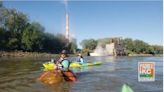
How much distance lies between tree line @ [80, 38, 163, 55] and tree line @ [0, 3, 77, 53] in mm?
45483

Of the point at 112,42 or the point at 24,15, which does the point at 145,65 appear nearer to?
the point at 24,15

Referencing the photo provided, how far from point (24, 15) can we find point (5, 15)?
718 cm

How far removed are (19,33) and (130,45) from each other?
212 ft

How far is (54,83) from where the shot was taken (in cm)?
1833

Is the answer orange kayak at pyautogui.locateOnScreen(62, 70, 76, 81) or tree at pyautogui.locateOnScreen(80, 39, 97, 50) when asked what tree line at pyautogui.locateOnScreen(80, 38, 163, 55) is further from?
orange kayak at pyautogui.locateOnScreen(62, 70, 76, 81)

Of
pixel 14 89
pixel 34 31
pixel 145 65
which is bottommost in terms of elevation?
pixel 14 89

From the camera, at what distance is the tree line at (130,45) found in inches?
5423

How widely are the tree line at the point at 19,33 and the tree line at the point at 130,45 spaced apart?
149 feet

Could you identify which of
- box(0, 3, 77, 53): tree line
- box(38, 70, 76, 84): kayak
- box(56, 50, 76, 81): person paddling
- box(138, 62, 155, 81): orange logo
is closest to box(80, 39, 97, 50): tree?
box(0, 3, 77, 53): tree line

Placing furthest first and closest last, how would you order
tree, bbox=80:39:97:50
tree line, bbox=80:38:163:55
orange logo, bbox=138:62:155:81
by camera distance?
tree, bbox=80:39:97:50
tree line, bbox=80:38:163:55
orange logo, bbox=138:62:155:81

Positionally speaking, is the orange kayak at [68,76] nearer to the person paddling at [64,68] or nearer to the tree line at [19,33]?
the person paddling at [64,68]

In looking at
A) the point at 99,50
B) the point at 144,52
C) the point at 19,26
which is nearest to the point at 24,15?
the point at 19,26

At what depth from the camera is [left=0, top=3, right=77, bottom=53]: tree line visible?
8381 centimetres

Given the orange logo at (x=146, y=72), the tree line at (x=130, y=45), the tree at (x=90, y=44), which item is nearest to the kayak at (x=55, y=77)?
the orange logo at (x=146, y=72)
